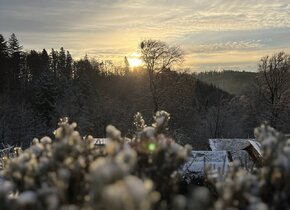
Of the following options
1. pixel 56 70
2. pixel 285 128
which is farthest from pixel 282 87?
pixel 56 70

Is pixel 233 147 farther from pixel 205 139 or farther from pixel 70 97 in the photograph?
pixel 70 97

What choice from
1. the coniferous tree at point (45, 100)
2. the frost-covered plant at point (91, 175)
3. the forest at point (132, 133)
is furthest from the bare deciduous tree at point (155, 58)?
the frost-covered plant at point (91, 175)

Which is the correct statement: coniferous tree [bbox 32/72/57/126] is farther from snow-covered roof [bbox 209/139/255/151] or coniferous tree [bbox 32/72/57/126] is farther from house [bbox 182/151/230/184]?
house [bbox 182/151/230/184]

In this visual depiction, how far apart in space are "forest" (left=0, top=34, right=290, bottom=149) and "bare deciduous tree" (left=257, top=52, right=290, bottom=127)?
0.09 m

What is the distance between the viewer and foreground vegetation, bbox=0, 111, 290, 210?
9.40ft

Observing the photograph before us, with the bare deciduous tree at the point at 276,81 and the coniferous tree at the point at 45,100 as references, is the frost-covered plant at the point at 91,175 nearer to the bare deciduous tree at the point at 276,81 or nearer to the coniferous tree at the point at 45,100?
the bare deciduous tree at the point at 276,81

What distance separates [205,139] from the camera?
49750mm

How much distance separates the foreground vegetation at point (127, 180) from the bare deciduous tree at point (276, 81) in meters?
37.2

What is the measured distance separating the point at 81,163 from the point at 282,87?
132ft

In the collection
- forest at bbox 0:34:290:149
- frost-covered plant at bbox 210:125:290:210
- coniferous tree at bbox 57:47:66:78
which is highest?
coniferous tree at bbox 57:47:66:78

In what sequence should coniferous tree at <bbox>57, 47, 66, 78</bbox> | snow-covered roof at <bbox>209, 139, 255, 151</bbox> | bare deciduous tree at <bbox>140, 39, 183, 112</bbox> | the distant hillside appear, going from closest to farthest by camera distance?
snow-covered roof at <bbox>209, 139, 255, 151</bbox> → bare deciduous tree at <bbox>140, 39, 183, 112</bbox> → coniferous tree at <bbox>57, 47, 66, 78</bbox> → the distant hillside

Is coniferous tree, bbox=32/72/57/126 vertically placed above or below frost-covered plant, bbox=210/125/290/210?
below

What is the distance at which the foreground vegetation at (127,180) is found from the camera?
9.40ft

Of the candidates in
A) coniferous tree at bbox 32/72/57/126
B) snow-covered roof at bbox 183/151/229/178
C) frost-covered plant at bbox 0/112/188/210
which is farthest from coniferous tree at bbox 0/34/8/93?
frost-covered plant at bbox 0/112/188/210
